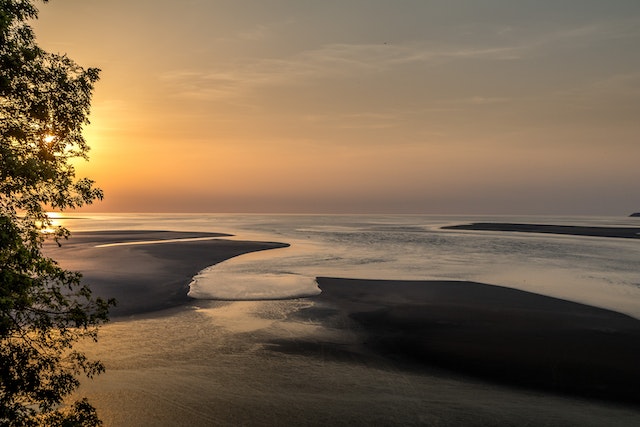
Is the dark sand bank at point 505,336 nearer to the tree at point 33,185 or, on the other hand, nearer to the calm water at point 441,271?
the calm water at point 441,271

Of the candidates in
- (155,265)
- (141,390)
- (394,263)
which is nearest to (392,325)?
(141,390)

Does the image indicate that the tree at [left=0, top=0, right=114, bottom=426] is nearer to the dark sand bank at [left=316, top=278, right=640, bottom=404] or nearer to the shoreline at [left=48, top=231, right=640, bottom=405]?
the shoreline at [left=48, top=231, right=640, bottom=405]

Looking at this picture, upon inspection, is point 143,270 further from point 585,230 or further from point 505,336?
point 585,230

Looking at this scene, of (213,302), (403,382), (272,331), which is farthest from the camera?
(213,302)

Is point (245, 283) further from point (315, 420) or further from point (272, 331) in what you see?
point (315, 420)

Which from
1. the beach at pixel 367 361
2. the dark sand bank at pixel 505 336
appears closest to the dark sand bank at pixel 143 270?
the beach at pixel 367 361

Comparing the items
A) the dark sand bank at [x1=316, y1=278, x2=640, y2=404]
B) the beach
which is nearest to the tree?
the beach
